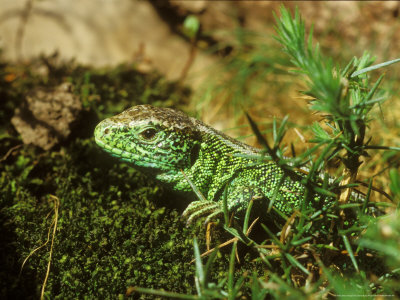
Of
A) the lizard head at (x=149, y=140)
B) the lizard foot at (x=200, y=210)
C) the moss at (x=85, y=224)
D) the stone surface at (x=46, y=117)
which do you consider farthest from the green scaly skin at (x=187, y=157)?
the stone surface at (x=46, y=117)

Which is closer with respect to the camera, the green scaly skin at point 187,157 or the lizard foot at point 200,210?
the lizard foot at point 200,210

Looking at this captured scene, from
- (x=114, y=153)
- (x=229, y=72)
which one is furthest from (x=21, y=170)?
(x=229, y=72)

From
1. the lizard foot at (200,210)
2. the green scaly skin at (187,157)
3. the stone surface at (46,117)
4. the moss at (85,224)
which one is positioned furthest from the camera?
the stone surface at (46,117)

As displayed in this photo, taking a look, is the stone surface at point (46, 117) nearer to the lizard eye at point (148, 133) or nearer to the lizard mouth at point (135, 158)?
the lizard mouth at point (135, 158)

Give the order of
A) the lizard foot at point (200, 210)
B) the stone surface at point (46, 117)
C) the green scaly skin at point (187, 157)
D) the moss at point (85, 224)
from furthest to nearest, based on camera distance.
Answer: the stone surface at point (46, 117), the green scaly skin at point (187, 157), the lizard foot at point (200, 210), the moss at point (85, 224)

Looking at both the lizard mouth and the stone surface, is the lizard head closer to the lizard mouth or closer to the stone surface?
the lizard mouth

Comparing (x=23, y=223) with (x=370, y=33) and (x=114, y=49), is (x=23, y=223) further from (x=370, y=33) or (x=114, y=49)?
(x=370, y=33)

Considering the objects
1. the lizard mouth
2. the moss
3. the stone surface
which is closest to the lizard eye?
the lizard mouth

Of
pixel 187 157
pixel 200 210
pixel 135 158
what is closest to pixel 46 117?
pixel 135 158
